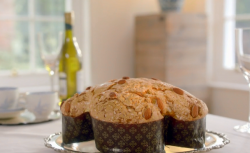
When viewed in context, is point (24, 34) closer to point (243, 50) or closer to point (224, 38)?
point (224, 38)

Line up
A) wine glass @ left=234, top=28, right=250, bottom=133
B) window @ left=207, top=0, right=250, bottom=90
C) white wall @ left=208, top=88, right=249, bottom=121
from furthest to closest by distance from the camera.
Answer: window @ left=207, top=0, right=250, bottom=90 < white wall @ left=208, top=88, right=249, bottom=121 < wine glass @ left=234, top=28, right=250, bottom=133

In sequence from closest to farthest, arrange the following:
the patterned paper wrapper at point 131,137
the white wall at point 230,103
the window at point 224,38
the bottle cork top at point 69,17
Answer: the patterned paper wrapper at point 131,137 → the bottle cork top at point 69,17 → the white wall at point 230,103 → the window at point 224,38

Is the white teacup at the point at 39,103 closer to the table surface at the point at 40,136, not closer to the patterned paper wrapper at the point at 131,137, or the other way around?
the table surface at the point at 40,136

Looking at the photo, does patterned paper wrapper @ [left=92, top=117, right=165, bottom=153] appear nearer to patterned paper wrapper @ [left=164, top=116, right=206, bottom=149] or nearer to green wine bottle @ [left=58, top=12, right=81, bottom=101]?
patterned paper wrapper @ [left=164, top=116, right=206, bottom=149]

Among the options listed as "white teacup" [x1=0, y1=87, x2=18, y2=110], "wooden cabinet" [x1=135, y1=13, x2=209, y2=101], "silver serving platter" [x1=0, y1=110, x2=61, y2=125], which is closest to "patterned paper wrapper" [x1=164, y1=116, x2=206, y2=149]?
"silver serving platter" [x1=0, y1=110, x2=61, y2=125]

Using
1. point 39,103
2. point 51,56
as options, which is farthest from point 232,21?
point 39,103

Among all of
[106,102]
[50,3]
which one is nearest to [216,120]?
[106,102]

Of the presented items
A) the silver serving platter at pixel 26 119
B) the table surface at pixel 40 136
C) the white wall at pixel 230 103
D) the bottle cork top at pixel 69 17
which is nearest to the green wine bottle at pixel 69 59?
the bottle cork top at pixel 69 17
